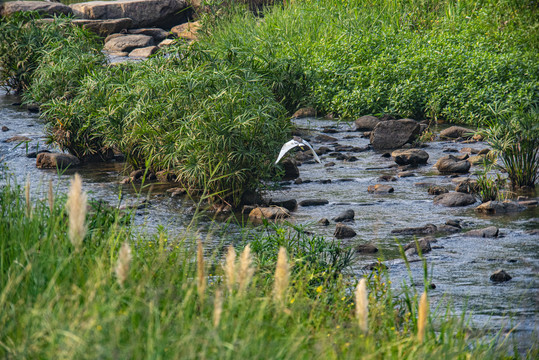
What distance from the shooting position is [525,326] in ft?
15.3

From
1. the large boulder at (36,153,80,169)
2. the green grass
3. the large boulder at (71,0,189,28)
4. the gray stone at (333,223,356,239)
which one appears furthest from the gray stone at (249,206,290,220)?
the large boulder at (71,0,189,28)

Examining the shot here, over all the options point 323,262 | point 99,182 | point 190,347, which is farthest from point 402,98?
point 190,347

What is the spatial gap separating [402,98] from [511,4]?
4278 millimetres

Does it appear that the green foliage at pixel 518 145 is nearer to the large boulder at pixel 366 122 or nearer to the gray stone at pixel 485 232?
the gray stone at pixel 485 232

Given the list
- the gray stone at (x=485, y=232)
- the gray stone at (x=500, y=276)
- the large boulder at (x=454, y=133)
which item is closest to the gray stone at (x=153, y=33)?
the large boulder at (x=454, y=133)

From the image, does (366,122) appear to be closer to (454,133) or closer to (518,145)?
(454,133)

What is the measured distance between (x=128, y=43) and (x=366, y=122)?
11821mm

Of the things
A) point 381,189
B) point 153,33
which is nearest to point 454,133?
point 381,189

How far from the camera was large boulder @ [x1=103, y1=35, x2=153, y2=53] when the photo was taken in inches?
866

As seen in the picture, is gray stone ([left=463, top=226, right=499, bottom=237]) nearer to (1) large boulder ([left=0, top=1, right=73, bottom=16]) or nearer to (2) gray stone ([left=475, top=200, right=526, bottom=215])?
(2) gray stone ([left=475, top=200, right=526, bottom=215])

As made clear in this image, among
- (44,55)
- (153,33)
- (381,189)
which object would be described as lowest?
(381,189)

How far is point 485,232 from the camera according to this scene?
6.88 metres

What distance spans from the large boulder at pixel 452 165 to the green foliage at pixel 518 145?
0.98 meters

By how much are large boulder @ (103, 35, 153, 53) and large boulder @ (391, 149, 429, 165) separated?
1383 centimetres
